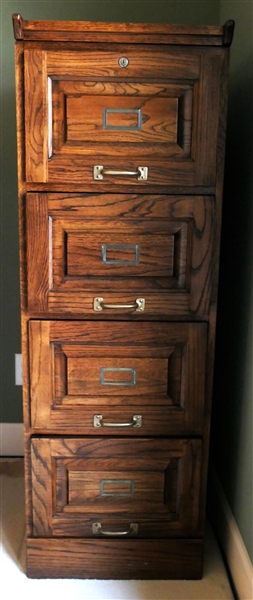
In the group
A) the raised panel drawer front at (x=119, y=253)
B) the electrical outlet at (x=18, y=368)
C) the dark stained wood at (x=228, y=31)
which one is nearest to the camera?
the dark stained wood at (x=228, y=31)

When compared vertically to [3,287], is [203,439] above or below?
below

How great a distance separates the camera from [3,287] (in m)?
1.75

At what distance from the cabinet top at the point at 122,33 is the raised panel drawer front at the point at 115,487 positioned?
0.89 meters

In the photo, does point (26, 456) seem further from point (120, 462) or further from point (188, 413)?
point (188, 413)

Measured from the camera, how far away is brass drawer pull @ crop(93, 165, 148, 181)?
113cm

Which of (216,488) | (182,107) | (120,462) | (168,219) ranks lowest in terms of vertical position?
(216,488)

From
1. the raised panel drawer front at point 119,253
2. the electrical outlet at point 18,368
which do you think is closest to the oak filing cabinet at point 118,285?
the raised panel drawer front at point 119,253

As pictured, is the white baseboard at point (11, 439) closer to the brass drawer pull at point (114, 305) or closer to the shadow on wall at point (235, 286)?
the shadow on wall at point (235, 286)

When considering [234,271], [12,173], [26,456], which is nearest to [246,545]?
[26,456]

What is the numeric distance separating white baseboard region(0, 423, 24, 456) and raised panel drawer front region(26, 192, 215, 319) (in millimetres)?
805

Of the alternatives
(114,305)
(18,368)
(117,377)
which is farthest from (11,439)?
(114,305)

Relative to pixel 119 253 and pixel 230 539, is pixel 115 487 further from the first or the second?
pixel 119 253

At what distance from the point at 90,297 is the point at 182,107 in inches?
18.0

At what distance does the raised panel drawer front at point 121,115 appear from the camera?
42.6 inches
